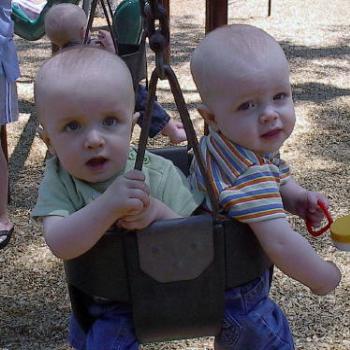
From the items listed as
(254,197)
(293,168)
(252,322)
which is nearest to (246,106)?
(254,197)

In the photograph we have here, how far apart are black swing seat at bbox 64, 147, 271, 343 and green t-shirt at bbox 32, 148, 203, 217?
0.10 meters

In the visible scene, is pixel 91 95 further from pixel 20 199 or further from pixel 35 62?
pixel 35 62

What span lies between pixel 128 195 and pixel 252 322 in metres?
0.37

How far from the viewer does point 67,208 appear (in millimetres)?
1193

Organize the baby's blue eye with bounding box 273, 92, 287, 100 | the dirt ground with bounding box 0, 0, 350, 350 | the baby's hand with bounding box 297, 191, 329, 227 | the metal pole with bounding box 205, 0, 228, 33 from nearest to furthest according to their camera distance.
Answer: the baby's blue eye with bounding box 273, 92, 287, 100, the baby's hand with bounding box 297, 191, 329, 227, the dirt ground with bounding box 0, 0, 350, 350, the metal pole with bounding box 205, 0, 228, 33

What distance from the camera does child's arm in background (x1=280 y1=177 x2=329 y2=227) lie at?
136 centimetres

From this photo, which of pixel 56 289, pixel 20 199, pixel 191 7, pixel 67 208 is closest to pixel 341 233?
pixel 67 208

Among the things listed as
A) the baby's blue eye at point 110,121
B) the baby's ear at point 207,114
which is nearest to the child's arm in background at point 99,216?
the baby's blue eye at point 110,121

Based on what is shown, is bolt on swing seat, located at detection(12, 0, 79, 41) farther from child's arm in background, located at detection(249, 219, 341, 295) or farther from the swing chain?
child's arm in background, located at detection(249, 219, 341, 295)

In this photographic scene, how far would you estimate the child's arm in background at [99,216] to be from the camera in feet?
3.49

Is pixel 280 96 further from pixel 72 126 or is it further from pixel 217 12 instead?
pixel 217 12

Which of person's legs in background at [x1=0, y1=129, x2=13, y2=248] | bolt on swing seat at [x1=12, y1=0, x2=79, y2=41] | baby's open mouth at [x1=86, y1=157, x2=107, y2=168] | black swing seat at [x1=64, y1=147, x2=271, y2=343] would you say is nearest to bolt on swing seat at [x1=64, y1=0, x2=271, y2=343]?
black swing seat at [x1=64, y1=147, x2=271, y2=343]

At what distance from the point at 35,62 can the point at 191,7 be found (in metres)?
2.45

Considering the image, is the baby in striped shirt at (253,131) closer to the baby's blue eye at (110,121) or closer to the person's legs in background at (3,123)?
the baby's blue eye at (110,121)
